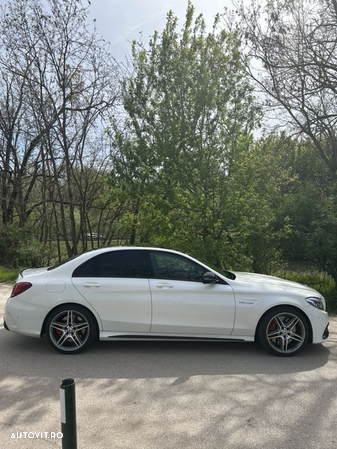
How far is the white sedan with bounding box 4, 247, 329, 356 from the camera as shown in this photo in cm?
515

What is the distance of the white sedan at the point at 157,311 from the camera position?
5.15m

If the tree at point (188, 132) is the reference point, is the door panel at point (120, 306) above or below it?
below

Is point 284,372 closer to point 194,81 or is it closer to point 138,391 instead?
point 138,391

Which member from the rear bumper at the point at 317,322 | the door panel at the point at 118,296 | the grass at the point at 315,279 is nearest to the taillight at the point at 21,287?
the door panel at the point at 118,296

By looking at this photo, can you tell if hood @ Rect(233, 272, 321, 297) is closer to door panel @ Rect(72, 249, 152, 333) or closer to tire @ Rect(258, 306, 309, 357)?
Result: tire @ Rect(258, 306, 309, 357)

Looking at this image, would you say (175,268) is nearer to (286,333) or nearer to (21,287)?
(286,333)

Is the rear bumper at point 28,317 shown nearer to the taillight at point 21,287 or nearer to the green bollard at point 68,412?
the taillight at point 21,287

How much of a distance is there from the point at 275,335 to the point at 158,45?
759cm

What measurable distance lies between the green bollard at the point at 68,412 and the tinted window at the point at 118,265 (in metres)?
3.13

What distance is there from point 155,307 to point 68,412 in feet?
9.76

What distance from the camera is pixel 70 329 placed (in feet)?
16.9

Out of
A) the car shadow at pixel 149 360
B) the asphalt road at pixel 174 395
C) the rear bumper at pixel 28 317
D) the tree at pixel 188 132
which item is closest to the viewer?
the asphalt road at pixel 174 395

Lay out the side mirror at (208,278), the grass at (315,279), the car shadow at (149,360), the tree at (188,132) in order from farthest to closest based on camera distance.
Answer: the grass at (315,279)
the tree at (188,132)
the side mirror at (208,278)
the car shadow at (149,360)

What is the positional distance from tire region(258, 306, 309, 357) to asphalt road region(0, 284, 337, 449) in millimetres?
154
